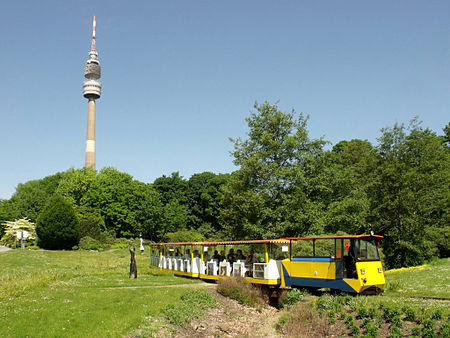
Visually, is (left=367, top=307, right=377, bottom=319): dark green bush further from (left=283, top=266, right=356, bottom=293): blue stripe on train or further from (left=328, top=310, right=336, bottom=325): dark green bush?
(left=283, top=266, right=356, bottom=293): blue stripe on train

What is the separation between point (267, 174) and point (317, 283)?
15.3 m

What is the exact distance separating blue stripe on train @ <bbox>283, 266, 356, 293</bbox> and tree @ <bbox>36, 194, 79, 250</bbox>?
36.1 m

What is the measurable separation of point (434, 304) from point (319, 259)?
16.6ft

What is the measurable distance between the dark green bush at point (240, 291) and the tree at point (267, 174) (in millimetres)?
11320

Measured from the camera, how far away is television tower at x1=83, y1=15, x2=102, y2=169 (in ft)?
298

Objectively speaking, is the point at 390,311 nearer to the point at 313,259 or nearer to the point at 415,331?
the point at 415,331

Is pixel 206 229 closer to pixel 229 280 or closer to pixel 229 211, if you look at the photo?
pixel 229 211

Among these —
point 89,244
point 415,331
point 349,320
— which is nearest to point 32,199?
point 89,244

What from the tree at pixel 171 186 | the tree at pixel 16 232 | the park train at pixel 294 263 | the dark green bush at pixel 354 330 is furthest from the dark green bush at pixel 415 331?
the tree at pixel 171 186

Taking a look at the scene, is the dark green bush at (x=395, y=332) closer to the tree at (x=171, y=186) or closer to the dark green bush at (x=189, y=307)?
the dark green bush at (x=189, y=307)

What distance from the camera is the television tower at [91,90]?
298 feet

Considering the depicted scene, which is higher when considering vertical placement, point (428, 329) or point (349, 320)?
point (428, 329)

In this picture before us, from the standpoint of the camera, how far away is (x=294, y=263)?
1909 cm

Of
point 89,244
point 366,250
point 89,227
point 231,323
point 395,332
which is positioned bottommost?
point 231,323
